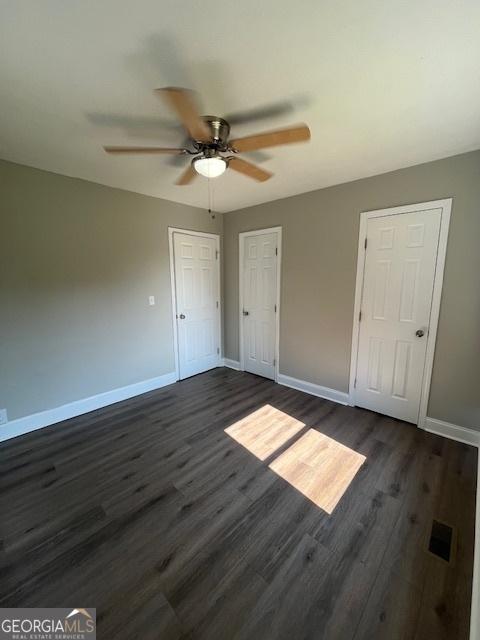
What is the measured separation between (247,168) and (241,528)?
2362 mm

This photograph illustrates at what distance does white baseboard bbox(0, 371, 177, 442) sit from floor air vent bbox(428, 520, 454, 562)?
298cm

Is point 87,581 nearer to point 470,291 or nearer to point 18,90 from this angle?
point 18,90

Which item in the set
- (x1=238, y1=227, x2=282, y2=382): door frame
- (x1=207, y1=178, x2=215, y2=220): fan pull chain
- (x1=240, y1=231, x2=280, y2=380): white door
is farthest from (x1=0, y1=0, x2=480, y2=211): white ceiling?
(x1=240, y1=231, x2=280, y2=380): white door

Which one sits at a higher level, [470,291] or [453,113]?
[453,113]

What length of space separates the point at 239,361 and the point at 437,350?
2.56 meters

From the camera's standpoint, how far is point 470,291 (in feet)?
6.99

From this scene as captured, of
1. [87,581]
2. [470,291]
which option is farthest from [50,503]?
[470,291]

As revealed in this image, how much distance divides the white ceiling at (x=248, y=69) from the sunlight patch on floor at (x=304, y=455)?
244cm

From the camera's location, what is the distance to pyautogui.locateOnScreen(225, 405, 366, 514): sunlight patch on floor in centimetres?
177

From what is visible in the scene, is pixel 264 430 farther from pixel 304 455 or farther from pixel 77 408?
pixel 77 408

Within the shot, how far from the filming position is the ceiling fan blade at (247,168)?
5.74 feet

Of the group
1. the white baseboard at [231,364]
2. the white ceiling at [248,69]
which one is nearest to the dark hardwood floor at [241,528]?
the white baseboard at [231,364]

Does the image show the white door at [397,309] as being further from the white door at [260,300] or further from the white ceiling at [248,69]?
the white door at [260,300]

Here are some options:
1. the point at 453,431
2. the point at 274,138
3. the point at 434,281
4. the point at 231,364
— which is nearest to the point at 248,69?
the point at 274,138
